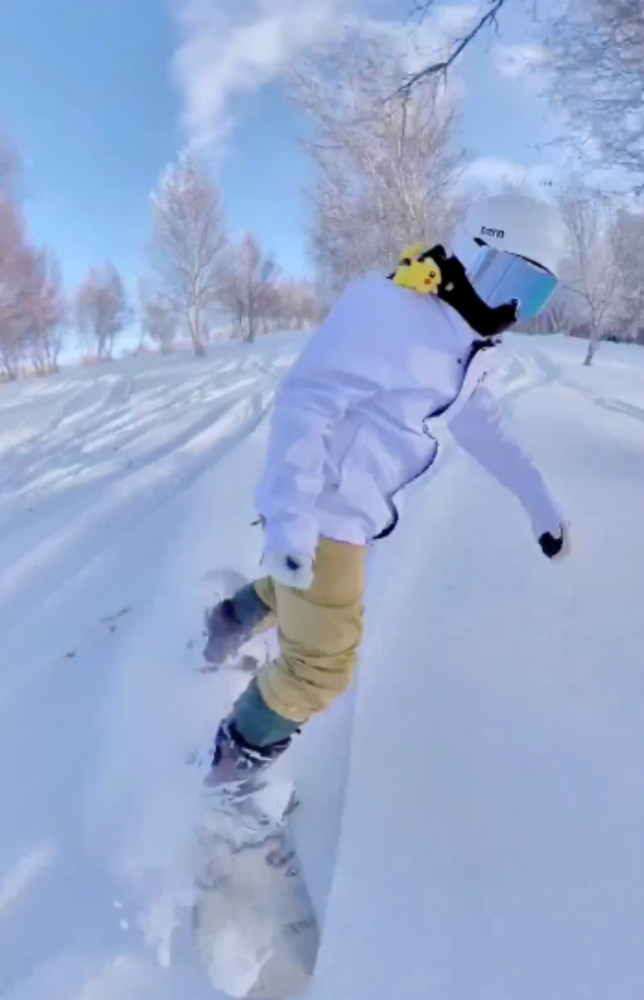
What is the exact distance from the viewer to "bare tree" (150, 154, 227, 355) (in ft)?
83.7

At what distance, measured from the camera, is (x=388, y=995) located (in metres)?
1.08

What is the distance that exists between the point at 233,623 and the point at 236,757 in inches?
20.0

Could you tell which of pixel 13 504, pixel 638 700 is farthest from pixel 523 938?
pixel 13 504

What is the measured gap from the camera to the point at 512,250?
1427 mm

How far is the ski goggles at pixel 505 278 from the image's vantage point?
1.38 meters

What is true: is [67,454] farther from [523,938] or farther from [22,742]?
[523,938]

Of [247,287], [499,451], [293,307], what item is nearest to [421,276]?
[499,451]

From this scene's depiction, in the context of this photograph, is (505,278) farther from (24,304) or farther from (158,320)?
(158,320)

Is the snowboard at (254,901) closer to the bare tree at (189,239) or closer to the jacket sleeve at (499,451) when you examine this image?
the jacket sleeve at (499,451)

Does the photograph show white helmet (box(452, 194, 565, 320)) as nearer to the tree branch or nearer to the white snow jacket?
the white snow jacket

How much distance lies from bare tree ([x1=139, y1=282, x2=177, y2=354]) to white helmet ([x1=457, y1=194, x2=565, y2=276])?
27.9 metres

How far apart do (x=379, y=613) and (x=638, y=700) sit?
0.81 meters

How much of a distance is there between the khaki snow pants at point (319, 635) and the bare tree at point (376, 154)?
950 cm

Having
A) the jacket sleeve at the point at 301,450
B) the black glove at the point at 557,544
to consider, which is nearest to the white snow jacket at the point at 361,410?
the jacket sleeve at the point at 301,450
